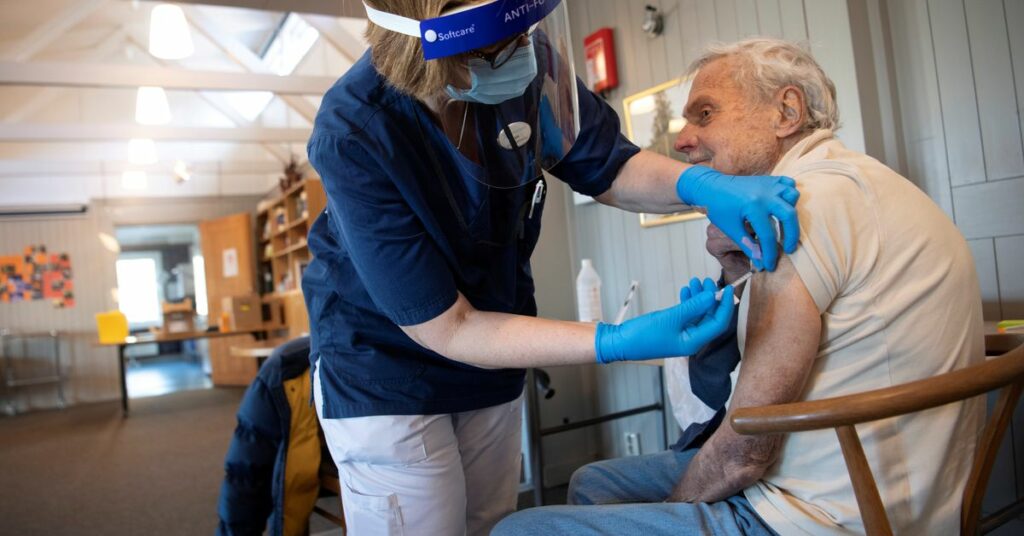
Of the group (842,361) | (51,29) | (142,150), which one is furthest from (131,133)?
(842,361)

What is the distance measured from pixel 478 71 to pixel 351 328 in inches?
18.7

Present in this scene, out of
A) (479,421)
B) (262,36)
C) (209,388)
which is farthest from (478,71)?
(209,388)

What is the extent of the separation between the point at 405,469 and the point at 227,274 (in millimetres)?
9074

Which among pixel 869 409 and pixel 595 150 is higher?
pixel 595 150

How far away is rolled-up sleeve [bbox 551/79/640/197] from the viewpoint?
1.28 meters

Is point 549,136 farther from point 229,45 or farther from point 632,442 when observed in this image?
point 229,45

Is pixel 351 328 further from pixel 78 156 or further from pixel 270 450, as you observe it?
pixel 78 156

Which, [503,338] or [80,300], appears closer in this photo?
[503,338]

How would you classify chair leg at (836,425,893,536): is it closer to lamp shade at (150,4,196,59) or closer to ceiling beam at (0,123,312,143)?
lamp shade at (150,4,196,59)

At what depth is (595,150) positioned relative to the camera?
129cm

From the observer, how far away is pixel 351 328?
1146mm

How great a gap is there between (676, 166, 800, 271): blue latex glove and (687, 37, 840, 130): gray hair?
8.3 inches

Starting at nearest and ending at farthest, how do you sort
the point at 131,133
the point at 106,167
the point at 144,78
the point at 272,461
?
the point at 272,461 < the point at 144,78 < the point at 131,133 < the point at 106,167

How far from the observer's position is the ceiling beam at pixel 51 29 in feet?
Answer: 21.6
